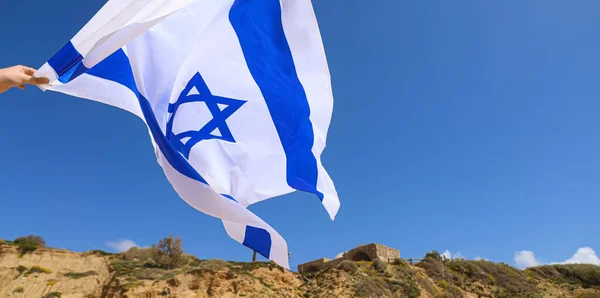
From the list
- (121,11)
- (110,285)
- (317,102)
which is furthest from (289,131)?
(110,285)

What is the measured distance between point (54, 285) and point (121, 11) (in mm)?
30750

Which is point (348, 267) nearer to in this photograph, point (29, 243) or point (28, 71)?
point (29, 243)

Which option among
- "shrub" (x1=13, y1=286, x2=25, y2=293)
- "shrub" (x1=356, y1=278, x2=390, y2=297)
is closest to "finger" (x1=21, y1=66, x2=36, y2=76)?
"shrub" (x1=356, y1=278, x2=390, y2=297)

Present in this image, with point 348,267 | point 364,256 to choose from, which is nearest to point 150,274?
point 348,267

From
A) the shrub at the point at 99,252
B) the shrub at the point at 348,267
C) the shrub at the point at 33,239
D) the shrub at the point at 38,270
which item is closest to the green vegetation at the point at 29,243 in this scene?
the shrub at the point at 33,239

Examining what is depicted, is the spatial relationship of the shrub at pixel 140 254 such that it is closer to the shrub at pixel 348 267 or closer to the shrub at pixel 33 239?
the shrub at pixel 33 239

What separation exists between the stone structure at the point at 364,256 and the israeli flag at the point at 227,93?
30.9m

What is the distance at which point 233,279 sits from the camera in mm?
26156

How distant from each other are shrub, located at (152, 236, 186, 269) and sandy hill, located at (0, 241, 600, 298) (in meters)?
0.65

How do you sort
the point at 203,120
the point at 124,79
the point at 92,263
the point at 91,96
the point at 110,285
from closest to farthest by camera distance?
the point at 91,96 → the point at 124,79 → the point at 203,120 → the point at 110,285 → the point at 92,263

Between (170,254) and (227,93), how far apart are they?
33.1m

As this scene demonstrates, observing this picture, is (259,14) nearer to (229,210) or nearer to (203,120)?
(203,120)

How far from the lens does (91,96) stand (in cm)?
395

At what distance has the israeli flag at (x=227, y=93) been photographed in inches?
148
